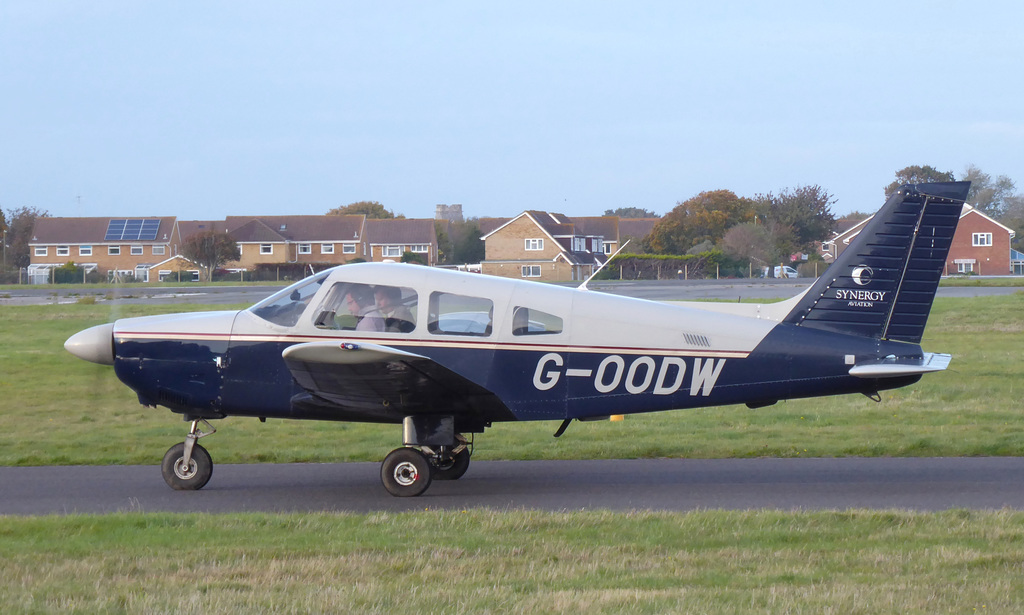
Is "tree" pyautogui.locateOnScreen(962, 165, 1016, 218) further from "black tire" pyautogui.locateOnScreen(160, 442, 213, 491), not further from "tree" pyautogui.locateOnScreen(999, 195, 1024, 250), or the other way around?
"black tire" pyautogui.locateOnScreen(160, 442, 213, 491)

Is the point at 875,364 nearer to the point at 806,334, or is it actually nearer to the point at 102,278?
the point at 806,334

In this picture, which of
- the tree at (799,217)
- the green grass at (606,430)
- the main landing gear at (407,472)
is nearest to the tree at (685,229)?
the tree at (799,217)

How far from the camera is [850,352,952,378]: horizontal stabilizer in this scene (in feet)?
27.3

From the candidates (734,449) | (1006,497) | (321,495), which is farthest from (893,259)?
(321,495)

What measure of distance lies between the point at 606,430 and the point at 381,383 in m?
4.93

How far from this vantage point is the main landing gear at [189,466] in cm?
880

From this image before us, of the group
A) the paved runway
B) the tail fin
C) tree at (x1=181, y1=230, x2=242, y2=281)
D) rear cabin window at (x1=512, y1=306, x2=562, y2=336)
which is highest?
tree at (x1=181, y1=230, x2=242, y2=281)

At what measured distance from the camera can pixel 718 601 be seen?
491 centimetres

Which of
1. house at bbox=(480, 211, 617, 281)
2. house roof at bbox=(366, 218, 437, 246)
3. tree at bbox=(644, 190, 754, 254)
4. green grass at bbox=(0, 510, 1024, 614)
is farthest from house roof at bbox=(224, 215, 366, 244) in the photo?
green grass at bbox=(0, 510, 1024, 614)

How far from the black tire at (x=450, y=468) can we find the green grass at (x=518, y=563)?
7.02 feet

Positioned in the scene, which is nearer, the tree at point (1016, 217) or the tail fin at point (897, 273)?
the tail fin at point (897, 273)

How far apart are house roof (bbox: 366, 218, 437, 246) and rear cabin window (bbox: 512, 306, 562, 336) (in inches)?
1512

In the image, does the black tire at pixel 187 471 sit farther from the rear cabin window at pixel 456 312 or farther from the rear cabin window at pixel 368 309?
the rear cabin window at pixel 456 312

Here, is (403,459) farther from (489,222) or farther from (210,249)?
(489,222)
